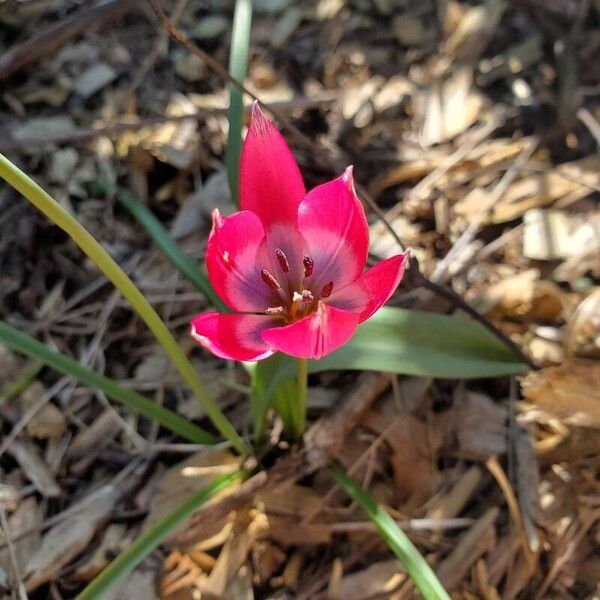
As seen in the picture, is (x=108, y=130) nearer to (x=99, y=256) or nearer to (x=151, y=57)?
(x=151, y=57)

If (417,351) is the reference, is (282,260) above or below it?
above

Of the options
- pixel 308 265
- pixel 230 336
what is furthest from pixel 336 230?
pixel 230 336

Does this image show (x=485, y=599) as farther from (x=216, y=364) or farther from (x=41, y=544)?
(x=41, y=544)

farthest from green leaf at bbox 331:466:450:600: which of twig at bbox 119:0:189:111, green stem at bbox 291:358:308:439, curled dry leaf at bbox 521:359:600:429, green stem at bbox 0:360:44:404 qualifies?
twig at bbox 119:0:189:111

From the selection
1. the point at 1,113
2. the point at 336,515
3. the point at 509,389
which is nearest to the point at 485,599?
the point at 336,515

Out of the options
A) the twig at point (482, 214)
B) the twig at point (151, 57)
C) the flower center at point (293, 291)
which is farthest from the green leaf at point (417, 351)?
the twig at point (151, 57)
